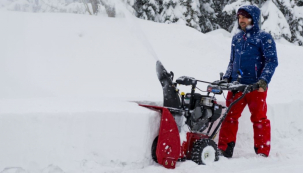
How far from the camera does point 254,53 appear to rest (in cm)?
442

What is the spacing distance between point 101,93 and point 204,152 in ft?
14.0

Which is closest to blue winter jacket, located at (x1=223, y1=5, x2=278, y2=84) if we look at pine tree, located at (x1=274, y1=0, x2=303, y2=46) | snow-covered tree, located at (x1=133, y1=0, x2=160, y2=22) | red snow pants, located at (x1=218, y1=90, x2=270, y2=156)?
red snow pants, located at (x1=218, y1=90, x2=270, y2=156)

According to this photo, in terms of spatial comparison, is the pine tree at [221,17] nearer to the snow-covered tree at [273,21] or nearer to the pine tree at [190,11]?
the pine tree at [190,11]

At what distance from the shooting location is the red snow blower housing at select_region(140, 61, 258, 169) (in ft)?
12.5

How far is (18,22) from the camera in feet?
37.5

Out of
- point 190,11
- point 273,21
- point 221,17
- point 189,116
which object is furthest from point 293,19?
point 189,116

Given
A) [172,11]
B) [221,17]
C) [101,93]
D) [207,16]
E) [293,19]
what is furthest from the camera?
[221,17]

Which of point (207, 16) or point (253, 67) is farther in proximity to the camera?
point (207, 16)

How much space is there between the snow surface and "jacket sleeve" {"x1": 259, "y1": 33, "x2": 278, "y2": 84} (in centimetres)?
112

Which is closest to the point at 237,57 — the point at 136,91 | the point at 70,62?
the point at 136,91

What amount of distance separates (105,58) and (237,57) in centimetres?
612

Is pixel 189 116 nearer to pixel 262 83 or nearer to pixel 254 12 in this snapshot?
pixel 262 83

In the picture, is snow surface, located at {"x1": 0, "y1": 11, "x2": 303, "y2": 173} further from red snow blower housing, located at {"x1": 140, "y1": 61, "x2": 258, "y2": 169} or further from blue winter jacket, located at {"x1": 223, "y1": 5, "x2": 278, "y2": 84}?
blue winter jacket, located at {"x1": 223, "y1": 5, "x2": 278, "y2": 84}

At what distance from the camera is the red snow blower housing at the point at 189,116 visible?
381cm
